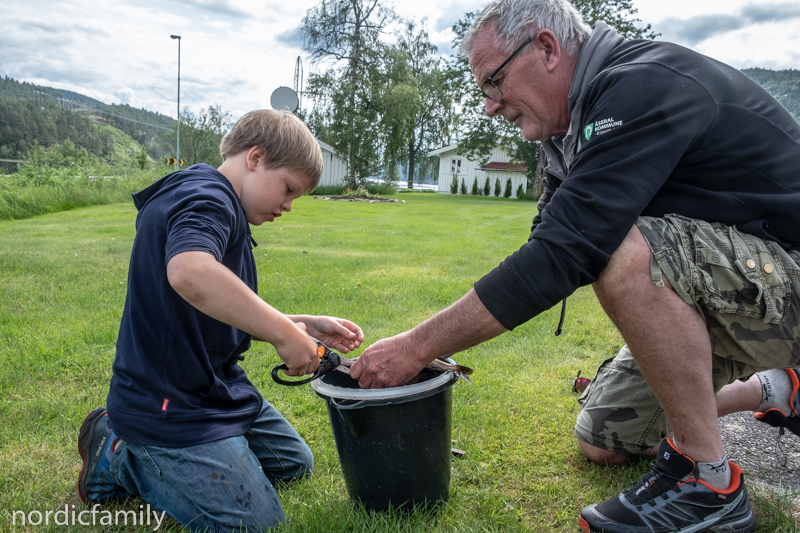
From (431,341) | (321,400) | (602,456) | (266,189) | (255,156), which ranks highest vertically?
(255,156)

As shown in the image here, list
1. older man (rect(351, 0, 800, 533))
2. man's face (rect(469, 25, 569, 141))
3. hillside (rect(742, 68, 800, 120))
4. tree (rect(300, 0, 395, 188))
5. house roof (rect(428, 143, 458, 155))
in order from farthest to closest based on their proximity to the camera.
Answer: house roof (rect(428, 143, 458, 155)), tree (rect(300, 0, 395, 188)), hillside (rect(742, 68, 800, 120)), man's face (rect(469, 25, 569, 141)), older man (rect(351, 0, 800, 533))

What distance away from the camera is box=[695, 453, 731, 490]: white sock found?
1705mm

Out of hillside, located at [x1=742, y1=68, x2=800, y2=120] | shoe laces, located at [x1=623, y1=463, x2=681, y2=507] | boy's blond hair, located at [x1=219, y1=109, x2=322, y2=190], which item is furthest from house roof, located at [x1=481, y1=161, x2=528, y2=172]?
shoe laces, located at [x1=623, y1=463, x2=681, y2=507]

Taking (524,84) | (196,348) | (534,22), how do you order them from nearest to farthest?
(196,348)
(534,22)
(524,84)

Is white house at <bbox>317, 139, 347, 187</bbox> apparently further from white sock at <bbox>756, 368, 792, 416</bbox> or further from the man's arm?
the man's arm

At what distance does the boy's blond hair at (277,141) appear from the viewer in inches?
77.0

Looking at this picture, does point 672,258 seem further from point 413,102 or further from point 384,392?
point 413,102

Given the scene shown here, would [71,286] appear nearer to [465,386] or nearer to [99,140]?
[465,386]

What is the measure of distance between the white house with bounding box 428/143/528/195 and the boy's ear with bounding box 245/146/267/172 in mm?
36163

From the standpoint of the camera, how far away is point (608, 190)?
62.1 inches

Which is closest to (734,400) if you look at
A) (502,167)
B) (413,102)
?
(413,102)

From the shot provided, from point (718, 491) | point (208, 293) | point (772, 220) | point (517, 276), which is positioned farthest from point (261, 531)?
point (772, 220)

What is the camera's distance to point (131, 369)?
174 centimetres

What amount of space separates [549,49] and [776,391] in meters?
1.72
